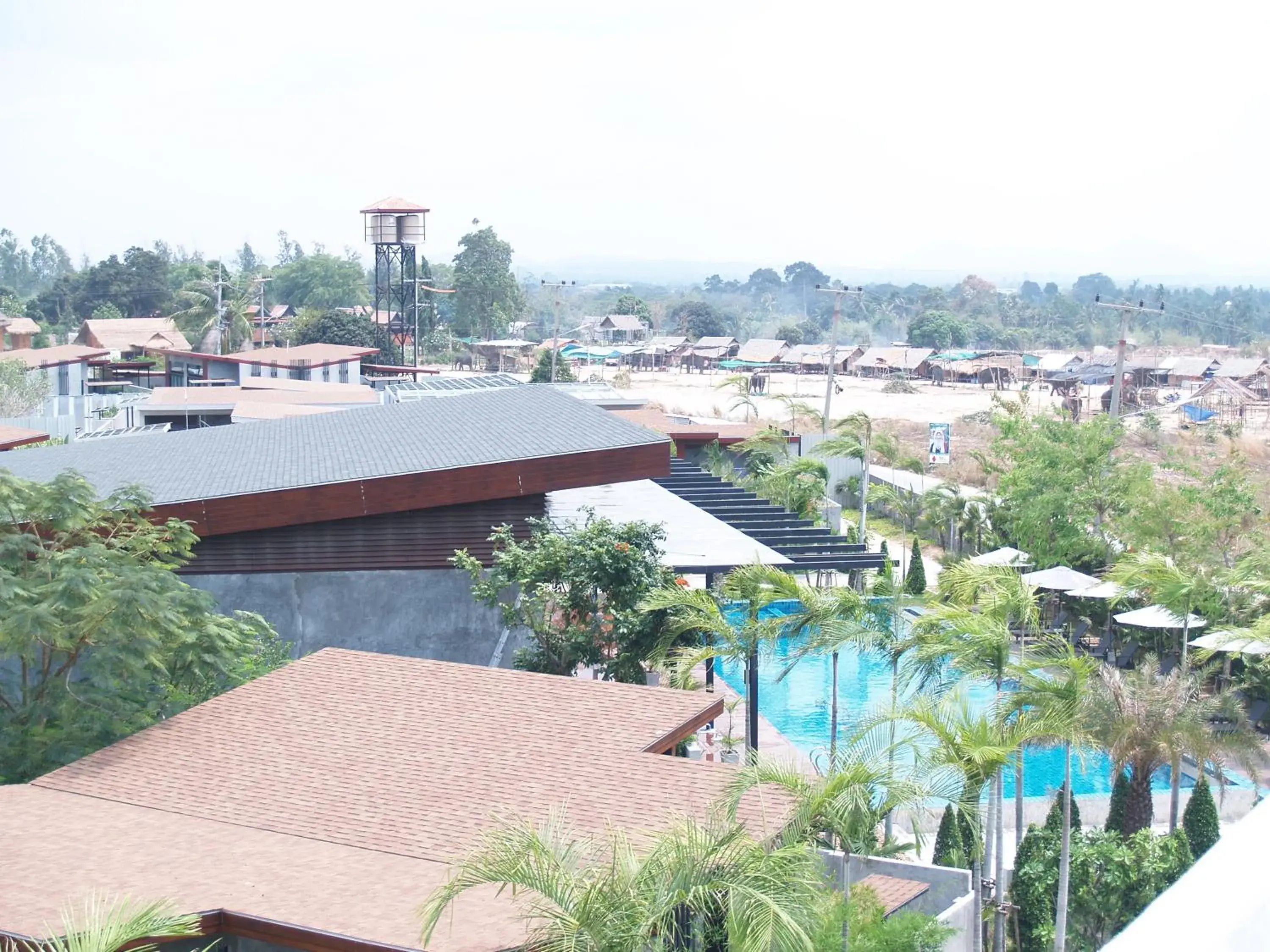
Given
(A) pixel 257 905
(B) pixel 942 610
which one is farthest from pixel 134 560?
(B) pixel 942 610

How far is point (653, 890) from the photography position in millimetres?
7309

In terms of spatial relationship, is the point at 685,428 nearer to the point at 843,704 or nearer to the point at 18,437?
the point at 843,704

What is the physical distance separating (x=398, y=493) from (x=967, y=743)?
8655 mm

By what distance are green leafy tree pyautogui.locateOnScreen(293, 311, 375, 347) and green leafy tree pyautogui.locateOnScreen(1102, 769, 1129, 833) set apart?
7177 cm

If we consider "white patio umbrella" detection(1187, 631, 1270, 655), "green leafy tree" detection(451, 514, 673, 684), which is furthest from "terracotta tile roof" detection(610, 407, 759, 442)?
"green leafy tree" detection(451, 514, 673, 684)

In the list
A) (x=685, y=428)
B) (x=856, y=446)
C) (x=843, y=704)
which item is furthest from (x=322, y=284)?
(x=843, y=704)

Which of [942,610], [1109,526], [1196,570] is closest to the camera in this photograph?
[942,610]

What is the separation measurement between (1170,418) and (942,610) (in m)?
69.9

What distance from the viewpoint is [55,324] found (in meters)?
109

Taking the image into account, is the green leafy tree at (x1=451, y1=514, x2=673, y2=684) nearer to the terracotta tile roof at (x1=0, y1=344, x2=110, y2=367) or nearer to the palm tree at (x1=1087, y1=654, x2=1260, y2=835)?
the palm tree at (x1=1087, y1=654, x2=1260, y2=835)

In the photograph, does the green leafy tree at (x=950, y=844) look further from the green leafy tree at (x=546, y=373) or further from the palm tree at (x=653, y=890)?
the green leafy tree at (x=546, y=373)

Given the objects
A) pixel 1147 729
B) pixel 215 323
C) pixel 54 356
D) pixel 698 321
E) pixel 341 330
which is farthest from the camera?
pixel 698 321

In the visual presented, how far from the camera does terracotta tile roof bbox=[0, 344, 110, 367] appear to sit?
2167 inches

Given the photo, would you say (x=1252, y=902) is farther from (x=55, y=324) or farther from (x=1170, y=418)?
(x=55, y=324)
